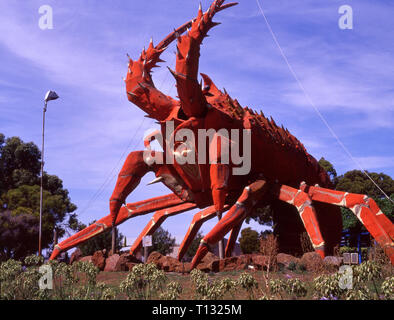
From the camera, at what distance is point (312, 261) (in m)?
9.98

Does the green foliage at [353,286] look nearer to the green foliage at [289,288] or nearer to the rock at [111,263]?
the green foliage at [289,288]

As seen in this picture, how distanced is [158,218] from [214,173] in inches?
155

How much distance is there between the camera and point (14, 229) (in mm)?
23469

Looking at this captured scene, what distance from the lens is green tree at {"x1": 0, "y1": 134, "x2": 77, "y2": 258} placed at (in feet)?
79.3

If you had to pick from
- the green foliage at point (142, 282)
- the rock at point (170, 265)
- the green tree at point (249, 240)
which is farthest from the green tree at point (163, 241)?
the green foliage at point (142, 282)

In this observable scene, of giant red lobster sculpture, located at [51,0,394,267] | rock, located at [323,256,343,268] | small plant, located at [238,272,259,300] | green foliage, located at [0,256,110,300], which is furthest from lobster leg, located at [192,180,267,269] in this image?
small plant, located at [238,272,259,300]

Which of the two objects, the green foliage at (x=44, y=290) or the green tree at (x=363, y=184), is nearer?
the green foliage at (x=44, y=290)

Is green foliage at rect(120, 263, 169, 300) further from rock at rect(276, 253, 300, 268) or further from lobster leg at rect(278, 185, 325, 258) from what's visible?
rock at rect(276, 253, 300, 268)

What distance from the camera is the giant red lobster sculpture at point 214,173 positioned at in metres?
10.0

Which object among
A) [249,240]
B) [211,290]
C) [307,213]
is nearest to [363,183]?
[249,240]

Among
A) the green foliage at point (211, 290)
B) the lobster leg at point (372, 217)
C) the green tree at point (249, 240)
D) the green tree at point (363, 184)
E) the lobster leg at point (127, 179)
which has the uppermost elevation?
the green tree at point (363, 184)

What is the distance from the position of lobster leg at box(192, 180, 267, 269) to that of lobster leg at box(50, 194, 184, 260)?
10.2 feet

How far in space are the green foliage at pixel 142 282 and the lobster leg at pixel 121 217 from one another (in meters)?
5.30
